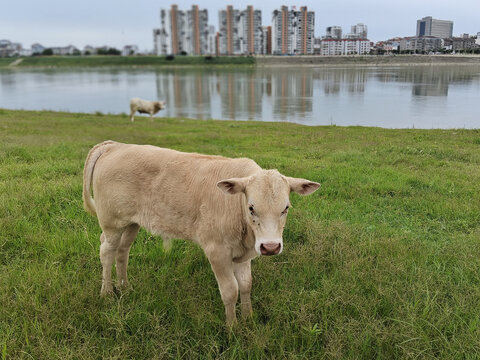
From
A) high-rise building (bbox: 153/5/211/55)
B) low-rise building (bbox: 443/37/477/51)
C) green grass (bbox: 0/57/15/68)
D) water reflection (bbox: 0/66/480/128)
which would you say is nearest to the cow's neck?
low-rise building (bbox: 443/37/477/51)

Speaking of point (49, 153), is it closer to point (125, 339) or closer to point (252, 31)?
point (125, 339)

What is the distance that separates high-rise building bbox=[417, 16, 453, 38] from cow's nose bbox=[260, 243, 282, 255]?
850 inches

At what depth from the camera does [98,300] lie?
351 cm

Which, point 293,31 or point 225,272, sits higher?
point 293,31

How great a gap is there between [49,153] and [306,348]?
874 cm

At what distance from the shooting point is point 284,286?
12.2 feet

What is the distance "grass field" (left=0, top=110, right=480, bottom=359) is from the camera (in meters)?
2.95

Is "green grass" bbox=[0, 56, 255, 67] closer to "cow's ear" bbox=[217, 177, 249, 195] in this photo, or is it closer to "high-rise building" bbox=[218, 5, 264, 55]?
"high-rise building" bbox=[218, 5, 264, 55]

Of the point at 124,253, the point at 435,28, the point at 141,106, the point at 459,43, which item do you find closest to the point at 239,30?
the point at 141,106

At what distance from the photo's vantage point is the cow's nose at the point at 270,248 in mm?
2627

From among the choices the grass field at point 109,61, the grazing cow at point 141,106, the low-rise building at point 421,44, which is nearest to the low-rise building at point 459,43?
the low-rise building at point 421,44

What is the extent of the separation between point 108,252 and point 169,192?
0.98 metres

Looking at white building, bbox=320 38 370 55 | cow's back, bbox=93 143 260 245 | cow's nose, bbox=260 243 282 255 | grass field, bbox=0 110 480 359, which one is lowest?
grass field, bbox=0 110 480 359

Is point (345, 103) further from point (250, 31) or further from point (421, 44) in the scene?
point (250, 31)
